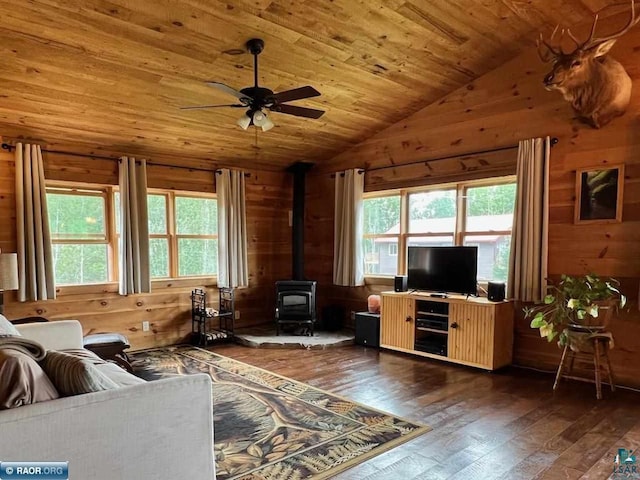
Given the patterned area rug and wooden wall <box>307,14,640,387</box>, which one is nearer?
the patterned area rug

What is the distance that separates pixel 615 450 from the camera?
2689 mm

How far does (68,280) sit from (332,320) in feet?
11.1

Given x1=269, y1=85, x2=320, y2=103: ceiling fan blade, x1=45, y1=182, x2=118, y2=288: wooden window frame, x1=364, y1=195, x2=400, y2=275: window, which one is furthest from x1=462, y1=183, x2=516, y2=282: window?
x1=45, y1=182, x2=118, y2=288: wooden window frame

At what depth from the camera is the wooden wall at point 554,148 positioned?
12.8 feet

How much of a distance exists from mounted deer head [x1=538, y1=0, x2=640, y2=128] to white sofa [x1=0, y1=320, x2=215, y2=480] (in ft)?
12.1

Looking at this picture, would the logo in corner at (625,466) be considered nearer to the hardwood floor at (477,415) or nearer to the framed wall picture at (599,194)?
the hardwood floor at (477,415)

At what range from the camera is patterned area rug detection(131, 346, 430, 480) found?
253 centimetres

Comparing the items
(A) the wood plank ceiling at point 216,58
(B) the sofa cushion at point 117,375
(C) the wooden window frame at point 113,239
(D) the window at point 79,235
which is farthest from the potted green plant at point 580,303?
(D) the window at point 79,235

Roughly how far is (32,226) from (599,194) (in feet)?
18.3

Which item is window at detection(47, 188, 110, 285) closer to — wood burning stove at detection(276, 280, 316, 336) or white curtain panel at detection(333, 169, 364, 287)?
wood burning stove at detection(276, 280, 316, 336)

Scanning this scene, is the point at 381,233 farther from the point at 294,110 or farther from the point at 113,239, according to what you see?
the point at 113,239

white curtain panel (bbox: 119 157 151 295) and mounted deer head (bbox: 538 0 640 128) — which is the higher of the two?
mounted deer head (bbox: 538 0 640 128)

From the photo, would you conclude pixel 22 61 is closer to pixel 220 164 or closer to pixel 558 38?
pixel 220 164

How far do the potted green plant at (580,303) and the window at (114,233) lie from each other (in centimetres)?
423
